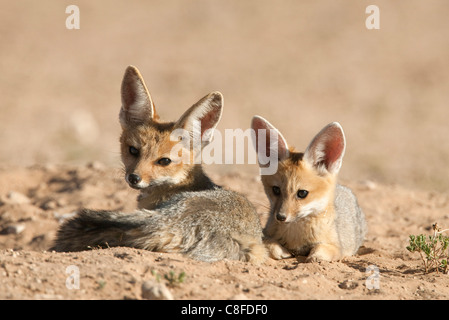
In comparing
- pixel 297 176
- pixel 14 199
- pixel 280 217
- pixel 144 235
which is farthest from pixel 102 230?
pixel 14 199

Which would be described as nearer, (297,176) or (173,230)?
(173,230)

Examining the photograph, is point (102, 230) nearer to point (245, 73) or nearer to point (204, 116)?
point (204, 116)

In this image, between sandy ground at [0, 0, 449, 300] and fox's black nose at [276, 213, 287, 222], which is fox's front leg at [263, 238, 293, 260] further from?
fox's black nose at [276, 213, 287, 222]

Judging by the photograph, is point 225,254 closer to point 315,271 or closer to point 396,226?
point 315,271

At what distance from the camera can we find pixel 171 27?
20.2m

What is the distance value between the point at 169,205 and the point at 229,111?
9052 millimetres

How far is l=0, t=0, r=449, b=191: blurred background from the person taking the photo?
12672mm

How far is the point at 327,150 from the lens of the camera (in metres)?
6.55

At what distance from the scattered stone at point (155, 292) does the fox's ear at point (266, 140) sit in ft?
8.08

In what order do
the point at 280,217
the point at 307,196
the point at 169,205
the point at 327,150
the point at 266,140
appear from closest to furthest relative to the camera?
the point at 169,205 → the point at 280,217 → the point at 307,196 → the point at 327,150 → the point at 266,140

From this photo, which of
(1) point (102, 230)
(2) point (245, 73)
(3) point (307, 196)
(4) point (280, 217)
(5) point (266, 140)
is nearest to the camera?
(1) point (102, 230)

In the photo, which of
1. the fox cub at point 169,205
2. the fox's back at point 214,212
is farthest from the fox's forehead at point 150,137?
the fox's back at point 214,212

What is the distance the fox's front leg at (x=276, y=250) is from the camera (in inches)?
249
